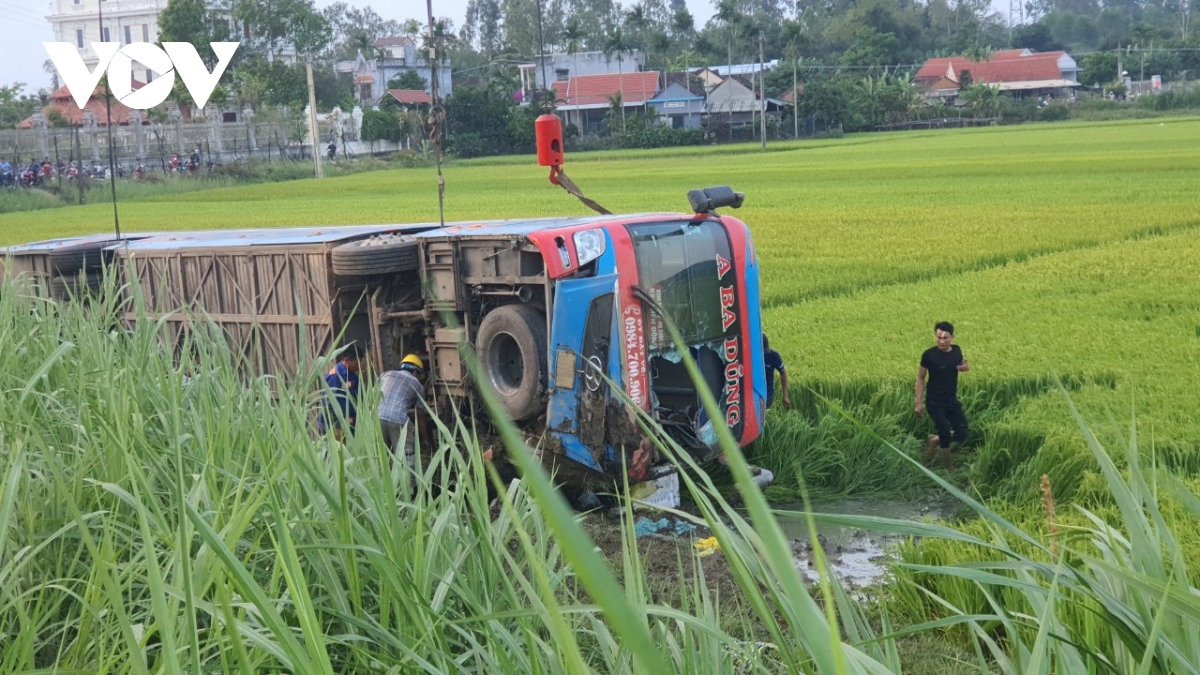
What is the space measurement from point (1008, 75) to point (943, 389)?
96.4 m

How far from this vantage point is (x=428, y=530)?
3756mm

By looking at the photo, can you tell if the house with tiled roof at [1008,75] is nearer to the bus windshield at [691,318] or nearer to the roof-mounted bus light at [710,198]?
the roof-mounted bus light at [710,198]

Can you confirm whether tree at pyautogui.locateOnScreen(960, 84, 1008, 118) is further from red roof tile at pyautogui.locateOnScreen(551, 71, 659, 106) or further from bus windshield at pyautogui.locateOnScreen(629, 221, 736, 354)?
bus windshield at pyautogui.locateOnScreen(629, 221, 736, 354)

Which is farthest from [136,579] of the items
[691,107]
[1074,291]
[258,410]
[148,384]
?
[691,107]

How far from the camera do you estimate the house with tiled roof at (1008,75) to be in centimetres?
9571

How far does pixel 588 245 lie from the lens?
8.26m

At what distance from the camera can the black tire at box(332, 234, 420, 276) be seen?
8781 millimetres

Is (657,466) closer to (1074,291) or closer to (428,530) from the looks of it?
(428,530)

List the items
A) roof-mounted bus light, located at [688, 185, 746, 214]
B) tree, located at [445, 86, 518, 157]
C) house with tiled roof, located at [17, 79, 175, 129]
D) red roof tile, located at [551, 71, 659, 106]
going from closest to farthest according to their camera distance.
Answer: roof-mounted bus light, located at [688, 185, 746, 214]
house with tiled roof, located at [17, 79, 175, 129]
tree, located at [445, 86, 518, 157]
red roof tile, located at [551, 71, 659, 106]

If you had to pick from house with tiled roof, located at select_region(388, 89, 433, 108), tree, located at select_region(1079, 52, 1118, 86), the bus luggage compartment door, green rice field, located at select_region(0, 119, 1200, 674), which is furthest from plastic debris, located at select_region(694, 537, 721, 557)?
tree, located at select_region(1079, 52, 1118, 86)

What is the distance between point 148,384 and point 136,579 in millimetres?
1177

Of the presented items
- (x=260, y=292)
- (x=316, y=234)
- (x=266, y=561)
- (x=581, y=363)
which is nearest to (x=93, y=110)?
(x=316, y=234)

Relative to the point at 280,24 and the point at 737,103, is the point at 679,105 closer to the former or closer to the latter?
the point at 737,103

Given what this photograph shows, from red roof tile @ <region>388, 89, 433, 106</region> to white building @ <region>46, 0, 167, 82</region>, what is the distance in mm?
19198
